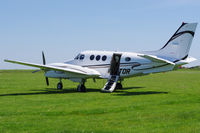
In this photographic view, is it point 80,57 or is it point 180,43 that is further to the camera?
point 80,57

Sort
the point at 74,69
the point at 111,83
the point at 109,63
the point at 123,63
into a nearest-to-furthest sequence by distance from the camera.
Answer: the point at 123,63
the point at 111,83
the point at 109,63
the point at 74,69

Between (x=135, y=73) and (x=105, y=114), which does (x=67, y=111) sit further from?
(x=135, y=73)

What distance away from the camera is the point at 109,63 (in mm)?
28469

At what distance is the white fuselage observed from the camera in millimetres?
26055

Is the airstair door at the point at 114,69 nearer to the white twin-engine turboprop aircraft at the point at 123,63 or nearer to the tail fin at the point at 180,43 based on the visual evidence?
the white twin-engine turboprop aircraft at the point at 123,63

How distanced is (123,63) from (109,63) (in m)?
1.51

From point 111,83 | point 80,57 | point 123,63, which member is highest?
point 123,63

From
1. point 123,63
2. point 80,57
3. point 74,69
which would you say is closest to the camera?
point 123,63

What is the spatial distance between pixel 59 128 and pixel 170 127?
4.06m

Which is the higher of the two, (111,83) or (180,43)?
(180,43)

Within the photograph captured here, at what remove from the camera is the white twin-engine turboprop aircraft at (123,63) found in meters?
25.4

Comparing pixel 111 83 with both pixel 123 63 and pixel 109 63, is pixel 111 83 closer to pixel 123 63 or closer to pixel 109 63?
pixel 109 63

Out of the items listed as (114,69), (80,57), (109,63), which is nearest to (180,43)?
(114,69)

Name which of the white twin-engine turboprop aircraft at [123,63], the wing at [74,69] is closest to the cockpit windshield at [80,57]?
the white twin-engine turboprop aircraft at [123,63]
